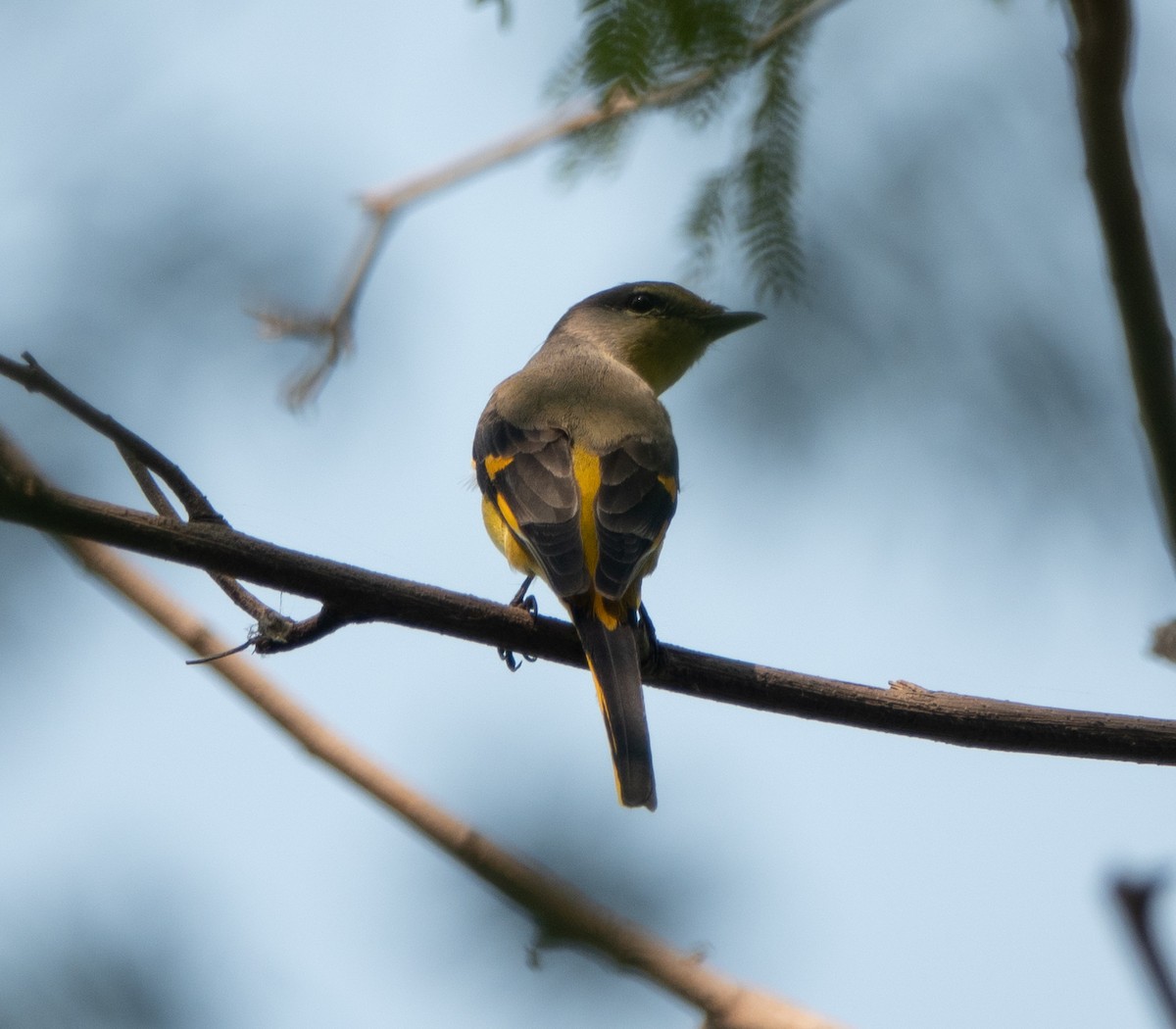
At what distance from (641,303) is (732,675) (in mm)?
3742

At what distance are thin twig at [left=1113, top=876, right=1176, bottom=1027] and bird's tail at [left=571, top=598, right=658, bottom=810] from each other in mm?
2776

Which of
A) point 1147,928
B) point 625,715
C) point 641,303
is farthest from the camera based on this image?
point 641,303

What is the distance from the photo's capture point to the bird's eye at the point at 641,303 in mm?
6926

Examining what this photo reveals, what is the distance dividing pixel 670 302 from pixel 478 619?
3691 mm

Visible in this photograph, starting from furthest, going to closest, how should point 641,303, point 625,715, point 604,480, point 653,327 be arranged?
point 641,303
point 653,327
point 604,480
point 625,715

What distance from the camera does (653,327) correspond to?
6.82 m

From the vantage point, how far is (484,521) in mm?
5266

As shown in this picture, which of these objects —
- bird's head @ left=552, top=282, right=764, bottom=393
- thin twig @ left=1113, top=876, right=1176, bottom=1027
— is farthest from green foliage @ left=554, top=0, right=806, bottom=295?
bird's head @ left=552, top=282, right=764, bottom=393

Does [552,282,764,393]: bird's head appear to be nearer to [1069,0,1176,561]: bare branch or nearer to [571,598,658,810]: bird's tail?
[571,598,658,810]: bird's tail

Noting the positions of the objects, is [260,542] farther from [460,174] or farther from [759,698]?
[460,174]

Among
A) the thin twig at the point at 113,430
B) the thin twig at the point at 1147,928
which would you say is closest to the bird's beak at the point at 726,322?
the thin twig at the point at 113,430

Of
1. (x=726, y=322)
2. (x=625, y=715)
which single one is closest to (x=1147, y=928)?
(x=625, y=715)

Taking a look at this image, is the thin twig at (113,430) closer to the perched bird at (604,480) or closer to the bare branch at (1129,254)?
the perched bird at (604,480)

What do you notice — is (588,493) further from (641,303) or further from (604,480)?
(641,303)
